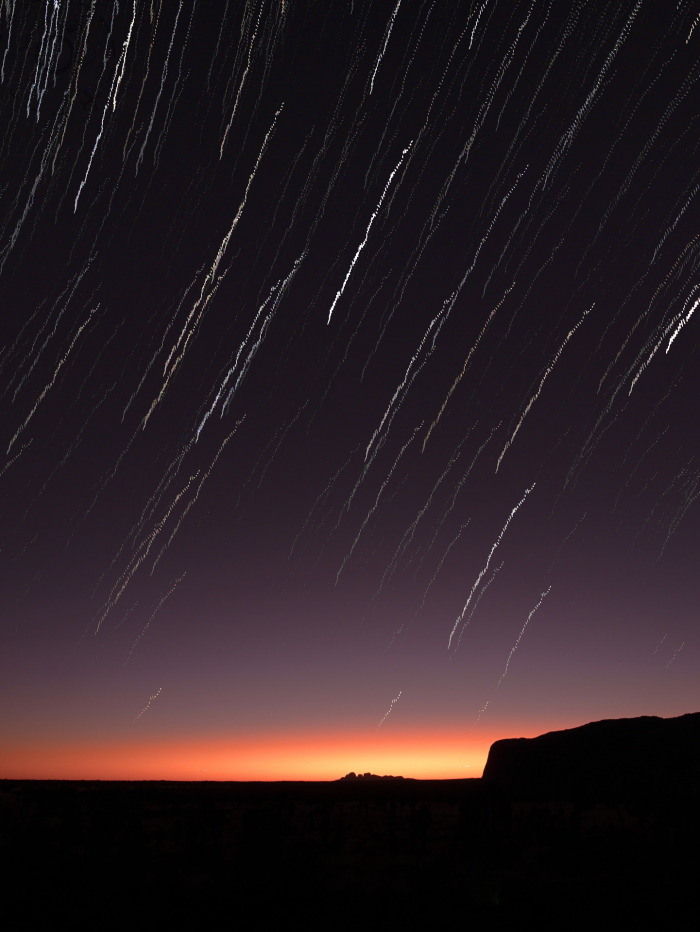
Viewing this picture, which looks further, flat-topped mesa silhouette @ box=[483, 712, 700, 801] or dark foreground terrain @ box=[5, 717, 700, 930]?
flat-topped mesa silhouette @ box=[483, 712, 700, 801]

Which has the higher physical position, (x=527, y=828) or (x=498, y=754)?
(x=498, y=754)

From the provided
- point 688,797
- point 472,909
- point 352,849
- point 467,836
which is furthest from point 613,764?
point 472,909

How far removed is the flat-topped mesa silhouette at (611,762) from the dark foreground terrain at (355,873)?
1050 cm

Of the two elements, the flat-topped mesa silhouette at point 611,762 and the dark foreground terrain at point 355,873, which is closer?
the dark foreground terrain at point 355,873

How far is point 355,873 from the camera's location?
51.8 ft

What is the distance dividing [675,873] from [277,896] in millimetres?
9330

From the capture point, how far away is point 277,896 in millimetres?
13398

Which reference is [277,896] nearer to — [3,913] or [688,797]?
[3,913]

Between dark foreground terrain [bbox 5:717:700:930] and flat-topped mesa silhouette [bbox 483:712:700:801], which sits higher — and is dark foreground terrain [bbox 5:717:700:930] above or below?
below

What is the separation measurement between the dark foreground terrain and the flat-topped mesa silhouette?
10503 millimetres

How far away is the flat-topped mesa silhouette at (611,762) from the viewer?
36.2 metres

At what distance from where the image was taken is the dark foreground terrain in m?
11.8

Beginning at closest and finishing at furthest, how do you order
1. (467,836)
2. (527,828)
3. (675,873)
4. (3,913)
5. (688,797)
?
(3,913)
(675,873)
(467,836)
(527,828)
(688,797)

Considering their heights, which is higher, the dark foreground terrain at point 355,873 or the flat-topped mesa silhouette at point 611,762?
the flat-topped mesa silhouette at point 611,762
